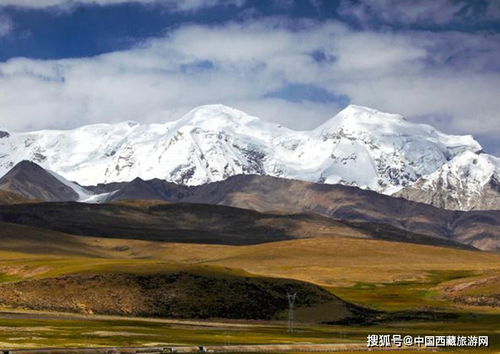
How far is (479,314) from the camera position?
15225cm

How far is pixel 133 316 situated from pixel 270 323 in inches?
828

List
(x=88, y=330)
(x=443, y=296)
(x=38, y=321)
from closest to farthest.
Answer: (x=88, y=330)
(x=38, y=321)
(x=443, y=296)

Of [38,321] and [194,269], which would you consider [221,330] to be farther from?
[194,269]

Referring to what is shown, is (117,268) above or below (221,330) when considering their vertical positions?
above

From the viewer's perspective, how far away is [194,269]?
540 feet

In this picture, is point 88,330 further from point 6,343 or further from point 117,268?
point 117,268

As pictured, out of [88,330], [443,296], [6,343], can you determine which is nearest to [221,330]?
[88,330]

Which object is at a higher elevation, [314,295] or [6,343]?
[314,295]

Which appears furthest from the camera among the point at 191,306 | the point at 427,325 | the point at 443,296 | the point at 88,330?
the point at 443,296

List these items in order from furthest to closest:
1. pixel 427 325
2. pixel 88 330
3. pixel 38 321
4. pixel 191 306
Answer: pixel 191 306 < pixel 427 325 < pixel 38 321 < pixel 88 330

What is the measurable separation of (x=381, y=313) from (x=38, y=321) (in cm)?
6101

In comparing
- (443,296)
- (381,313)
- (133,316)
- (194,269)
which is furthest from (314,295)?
(443,296)

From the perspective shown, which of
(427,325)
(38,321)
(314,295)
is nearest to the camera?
(38,321)

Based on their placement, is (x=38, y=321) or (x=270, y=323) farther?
(x=270, y=323)
